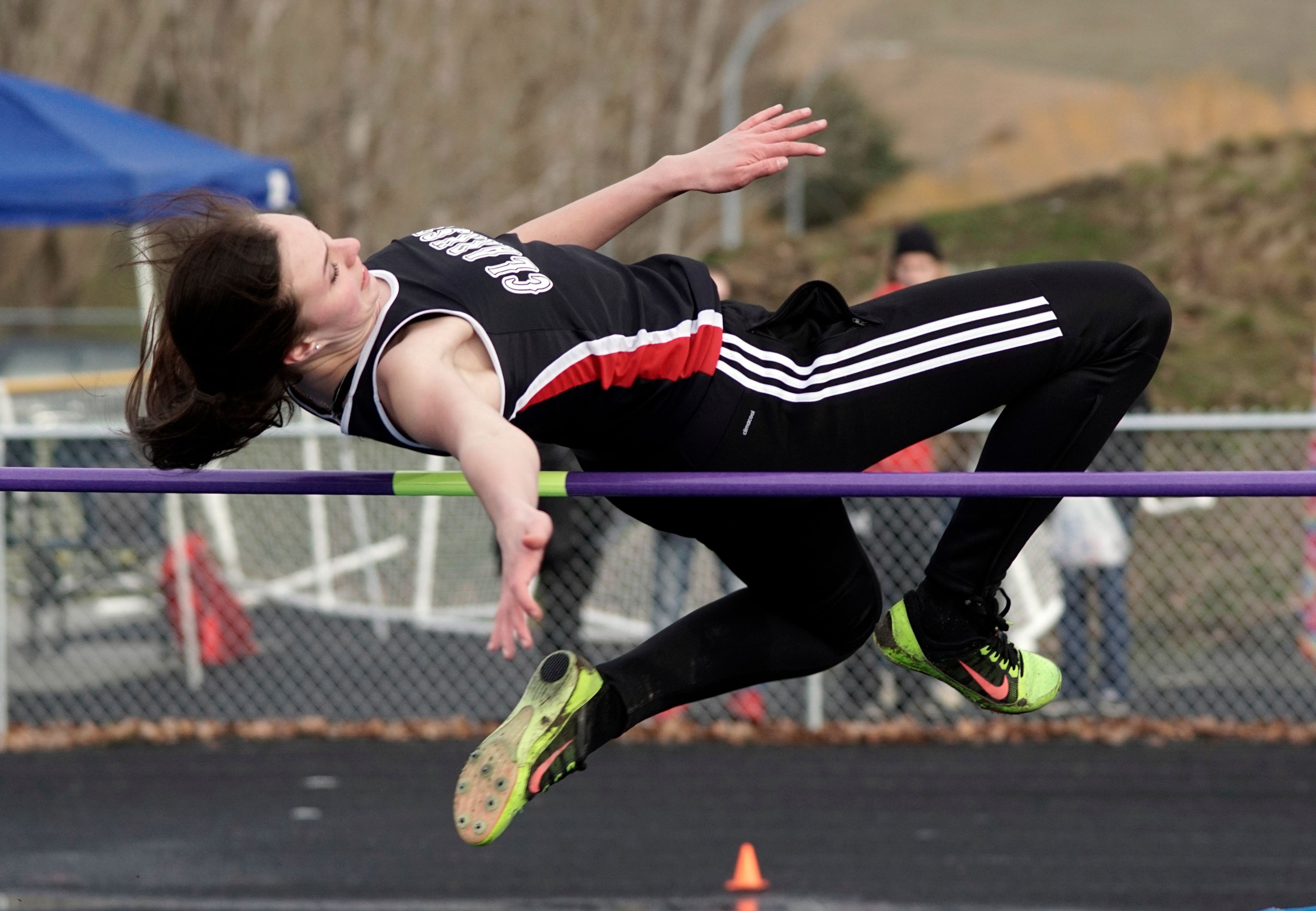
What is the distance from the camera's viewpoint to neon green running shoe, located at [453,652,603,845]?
2875mm

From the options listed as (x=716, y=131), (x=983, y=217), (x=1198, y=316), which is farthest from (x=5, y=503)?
(x=716, y=131)

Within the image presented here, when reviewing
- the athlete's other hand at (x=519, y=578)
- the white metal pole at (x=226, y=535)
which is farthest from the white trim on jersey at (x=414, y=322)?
the white metal pole at (x=226, y=535)

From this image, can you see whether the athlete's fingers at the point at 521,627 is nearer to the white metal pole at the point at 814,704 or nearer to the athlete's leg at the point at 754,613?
the athlete's leg at the point at 754,613

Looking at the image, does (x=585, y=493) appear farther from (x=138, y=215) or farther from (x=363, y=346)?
(x=138, y=215)

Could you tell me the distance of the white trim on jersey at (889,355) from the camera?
114 inches

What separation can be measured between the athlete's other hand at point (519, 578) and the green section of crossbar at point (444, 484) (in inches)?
19.0

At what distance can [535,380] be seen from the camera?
267 cm

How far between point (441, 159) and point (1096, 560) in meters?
18.0

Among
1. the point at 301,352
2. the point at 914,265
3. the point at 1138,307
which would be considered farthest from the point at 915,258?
the point at 301,352

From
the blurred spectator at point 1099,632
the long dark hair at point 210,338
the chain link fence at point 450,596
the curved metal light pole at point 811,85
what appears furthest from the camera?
the curved metal light pole at point 811,85

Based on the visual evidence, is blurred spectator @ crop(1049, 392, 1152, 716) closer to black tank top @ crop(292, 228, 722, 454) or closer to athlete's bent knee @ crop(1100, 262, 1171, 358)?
athlete's bent knee @ crop(1100, 262, 1171, 358)

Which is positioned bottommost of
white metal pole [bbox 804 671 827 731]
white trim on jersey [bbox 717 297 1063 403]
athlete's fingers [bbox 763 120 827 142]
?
white metal pole [bbox 804 671 827 731]

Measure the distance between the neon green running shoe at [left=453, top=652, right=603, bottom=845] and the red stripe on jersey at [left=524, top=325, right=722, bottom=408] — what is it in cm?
60

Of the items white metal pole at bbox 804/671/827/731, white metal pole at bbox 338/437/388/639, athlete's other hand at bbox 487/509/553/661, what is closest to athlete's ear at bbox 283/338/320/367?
athlete's other hand at bbox 487/509/553/661
